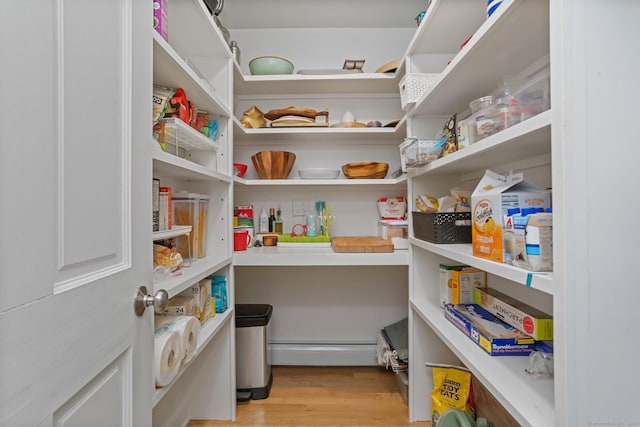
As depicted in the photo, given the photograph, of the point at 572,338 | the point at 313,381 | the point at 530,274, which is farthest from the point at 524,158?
the point at 313,381

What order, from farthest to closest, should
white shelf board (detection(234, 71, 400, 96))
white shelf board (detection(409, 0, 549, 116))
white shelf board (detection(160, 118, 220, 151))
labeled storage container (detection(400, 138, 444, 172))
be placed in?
white shelf board (detection(234, 71, 400, 96)) < labeled storage container (detection(400, 138, 444, 172)) < white shelf board (detection(160, 118, 220, 151)) < white shelf board (detection(409, 0, 549, 116))

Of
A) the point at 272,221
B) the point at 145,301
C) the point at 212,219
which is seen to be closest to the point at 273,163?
the point at 272,221

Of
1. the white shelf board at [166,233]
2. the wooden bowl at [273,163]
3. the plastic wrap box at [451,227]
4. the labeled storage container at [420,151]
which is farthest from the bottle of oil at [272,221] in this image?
the plastic wrap box at [451,227]

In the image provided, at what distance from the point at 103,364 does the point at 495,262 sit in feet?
3.01

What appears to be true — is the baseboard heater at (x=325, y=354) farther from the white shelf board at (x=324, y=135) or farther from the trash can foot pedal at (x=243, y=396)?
the white shelf board at (x=324, y=135)

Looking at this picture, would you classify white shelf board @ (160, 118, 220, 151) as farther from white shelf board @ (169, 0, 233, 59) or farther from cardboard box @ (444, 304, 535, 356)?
cardboard box @ (444, 304, 535, 356)

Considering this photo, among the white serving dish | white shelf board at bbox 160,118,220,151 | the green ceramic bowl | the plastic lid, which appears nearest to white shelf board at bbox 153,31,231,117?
white shelf board at bbox 160,118,220,151

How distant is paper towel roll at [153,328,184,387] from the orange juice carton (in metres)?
0.94

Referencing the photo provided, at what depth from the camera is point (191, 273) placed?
1.17 meters

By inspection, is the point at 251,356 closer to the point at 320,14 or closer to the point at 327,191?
the point at 327,191

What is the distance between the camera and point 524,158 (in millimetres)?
1174

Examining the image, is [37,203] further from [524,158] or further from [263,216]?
[263,216]

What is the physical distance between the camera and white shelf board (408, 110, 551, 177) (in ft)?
2.27

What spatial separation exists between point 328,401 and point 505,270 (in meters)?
1.37
